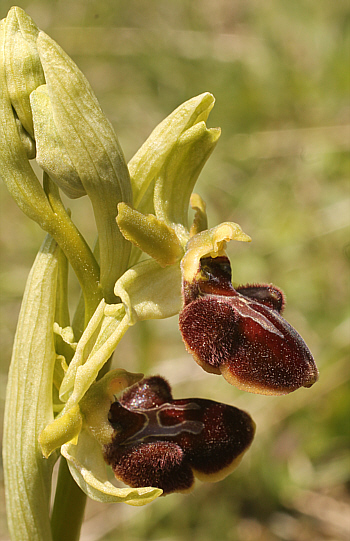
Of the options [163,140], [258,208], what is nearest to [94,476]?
[163,140]

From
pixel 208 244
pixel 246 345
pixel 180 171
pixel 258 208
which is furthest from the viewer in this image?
pixel 258 208

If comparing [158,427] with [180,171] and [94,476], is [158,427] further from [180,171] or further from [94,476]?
[180,171]

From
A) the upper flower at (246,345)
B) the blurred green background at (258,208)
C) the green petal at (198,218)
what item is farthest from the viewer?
the blurred green background at (258,208)

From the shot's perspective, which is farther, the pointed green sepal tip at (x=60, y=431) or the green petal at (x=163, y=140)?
the green petal at (x=163, y=140)

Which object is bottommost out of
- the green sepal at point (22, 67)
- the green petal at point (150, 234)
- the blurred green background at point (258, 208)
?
the blurred green background at point (258, 208)

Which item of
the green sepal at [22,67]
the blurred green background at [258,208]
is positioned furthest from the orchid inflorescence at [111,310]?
the blurred green background at [258,208]

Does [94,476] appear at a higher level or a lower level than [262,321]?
lower

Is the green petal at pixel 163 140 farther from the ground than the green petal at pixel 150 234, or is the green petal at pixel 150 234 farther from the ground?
the green petal at pixel 163 140

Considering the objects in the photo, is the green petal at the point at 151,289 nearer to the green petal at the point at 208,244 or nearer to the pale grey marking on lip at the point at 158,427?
the green petal at the point at 208,244
